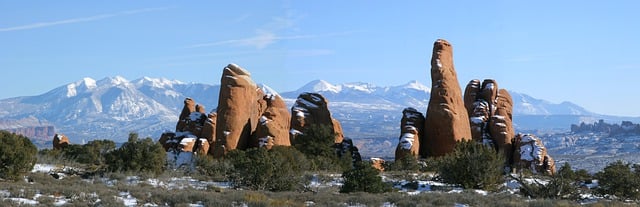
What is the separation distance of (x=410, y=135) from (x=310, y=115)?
1042 cm

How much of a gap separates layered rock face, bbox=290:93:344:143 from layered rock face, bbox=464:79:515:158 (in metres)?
13.5

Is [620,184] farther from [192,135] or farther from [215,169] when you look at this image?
[192,135]

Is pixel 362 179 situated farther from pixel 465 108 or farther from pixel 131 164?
pixel 465 108

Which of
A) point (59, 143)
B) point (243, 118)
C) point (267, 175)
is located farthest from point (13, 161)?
point (59, 143)

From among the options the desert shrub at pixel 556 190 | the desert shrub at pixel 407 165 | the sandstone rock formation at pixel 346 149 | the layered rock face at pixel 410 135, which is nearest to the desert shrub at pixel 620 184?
the desert shrub at pixel 556 190

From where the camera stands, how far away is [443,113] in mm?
60750

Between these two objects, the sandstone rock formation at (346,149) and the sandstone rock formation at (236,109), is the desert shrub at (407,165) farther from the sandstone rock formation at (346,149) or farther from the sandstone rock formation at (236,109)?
the sandstone rock formation at (236,109)

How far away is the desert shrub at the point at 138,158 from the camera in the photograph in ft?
137

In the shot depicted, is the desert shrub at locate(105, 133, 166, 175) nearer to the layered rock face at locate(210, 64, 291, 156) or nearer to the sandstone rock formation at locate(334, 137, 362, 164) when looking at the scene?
the layered rock face at locate(210, 64, 291, 156)

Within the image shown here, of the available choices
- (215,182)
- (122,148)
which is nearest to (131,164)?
(122,148)

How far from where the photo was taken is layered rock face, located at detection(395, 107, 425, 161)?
59.2 metres

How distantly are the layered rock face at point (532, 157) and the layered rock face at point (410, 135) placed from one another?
886 centimetres

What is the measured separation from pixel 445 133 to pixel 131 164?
98.0ft

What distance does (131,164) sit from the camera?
41.7m
